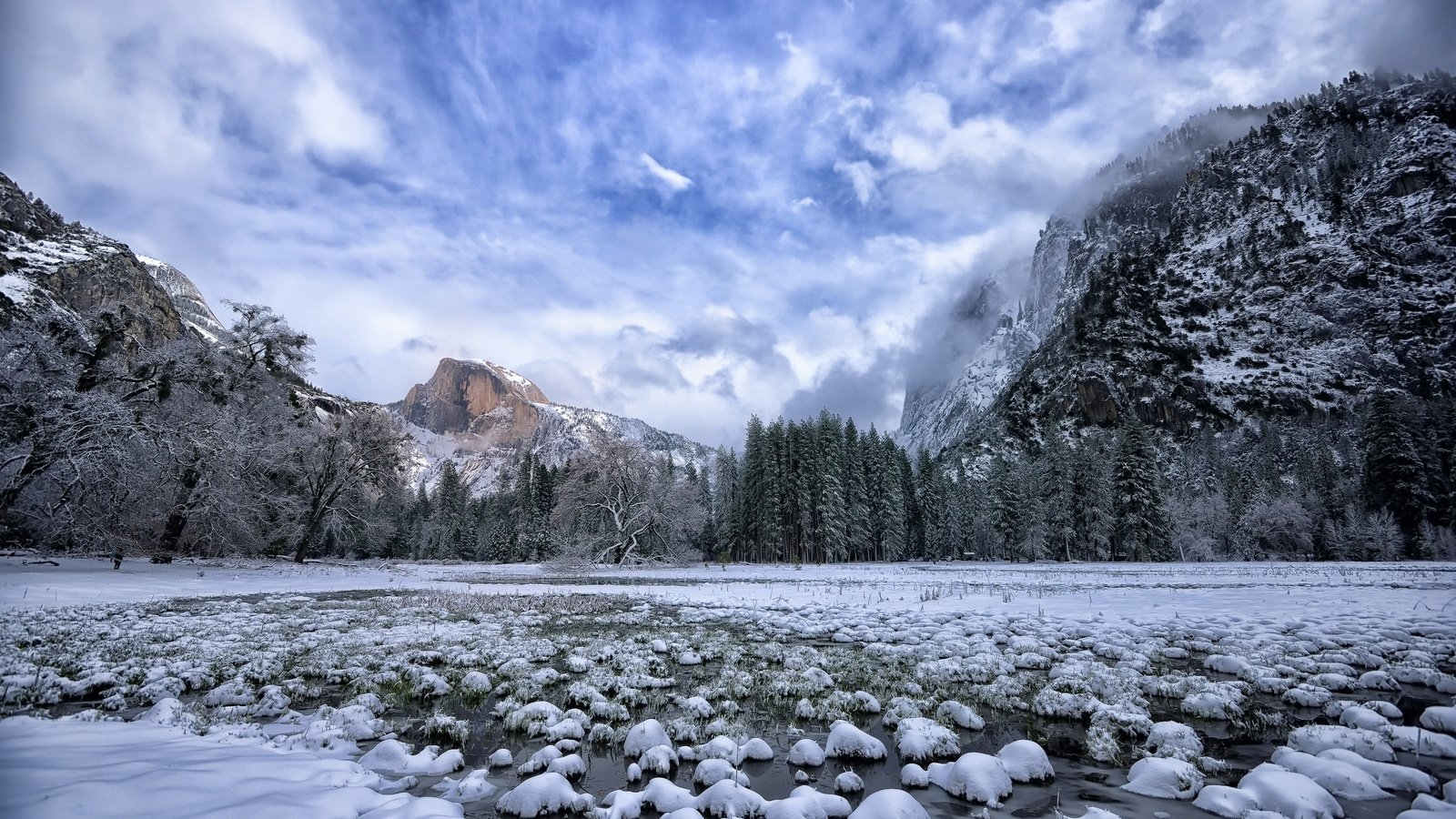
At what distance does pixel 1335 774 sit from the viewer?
14.2ft

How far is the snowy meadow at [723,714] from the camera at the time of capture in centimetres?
397

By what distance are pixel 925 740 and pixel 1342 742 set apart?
3.57 metres

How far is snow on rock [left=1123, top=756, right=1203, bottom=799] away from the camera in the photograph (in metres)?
4.31

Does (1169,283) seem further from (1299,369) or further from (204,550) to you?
(204,550)

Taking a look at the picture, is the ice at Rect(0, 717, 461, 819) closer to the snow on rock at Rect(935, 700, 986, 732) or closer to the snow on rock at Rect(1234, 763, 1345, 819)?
the snow on rock at Rect(935, 700, 986, 732)

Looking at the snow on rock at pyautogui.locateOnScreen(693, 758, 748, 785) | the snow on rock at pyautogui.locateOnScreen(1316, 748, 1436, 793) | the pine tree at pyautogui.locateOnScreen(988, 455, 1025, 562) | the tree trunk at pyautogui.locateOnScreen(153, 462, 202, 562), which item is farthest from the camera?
the pine tree at pyautogui.locateOnScreen(988, 455, 1025, 562)

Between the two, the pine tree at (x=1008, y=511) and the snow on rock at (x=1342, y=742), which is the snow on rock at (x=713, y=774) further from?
the pine tree at (x=1008, y=511)

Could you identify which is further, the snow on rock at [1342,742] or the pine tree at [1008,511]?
the pine tree at [1008,511]

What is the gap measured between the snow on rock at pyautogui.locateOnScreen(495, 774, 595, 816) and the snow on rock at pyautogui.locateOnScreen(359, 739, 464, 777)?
104 cm

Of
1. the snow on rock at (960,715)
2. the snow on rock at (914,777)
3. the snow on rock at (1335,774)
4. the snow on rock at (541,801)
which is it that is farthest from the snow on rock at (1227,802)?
the snow on rock at (541,801)

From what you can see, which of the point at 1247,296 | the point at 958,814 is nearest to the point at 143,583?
the point at 958,814

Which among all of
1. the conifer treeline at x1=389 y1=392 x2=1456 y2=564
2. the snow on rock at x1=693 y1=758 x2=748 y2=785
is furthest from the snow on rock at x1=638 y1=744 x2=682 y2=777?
the conifer treeline at x1=389 y1=392 x2=1456 y2=564

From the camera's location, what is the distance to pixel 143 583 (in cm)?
1789

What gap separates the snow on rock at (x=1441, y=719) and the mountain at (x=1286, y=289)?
14075 centimetres
